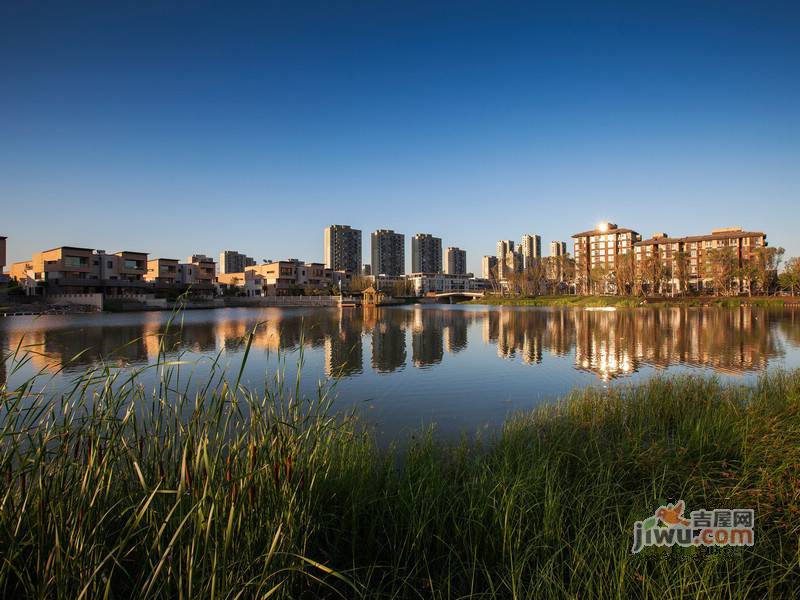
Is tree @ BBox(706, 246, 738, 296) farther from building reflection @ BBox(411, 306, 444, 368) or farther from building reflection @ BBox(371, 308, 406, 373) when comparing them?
building reflection @ BBox(371, 308, 406, 373)

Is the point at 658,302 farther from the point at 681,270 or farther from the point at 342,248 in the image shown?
the point at 342,248

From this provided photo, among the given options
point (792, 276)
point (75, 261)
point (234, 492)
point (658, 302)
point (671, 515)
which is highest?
point (75, 261)

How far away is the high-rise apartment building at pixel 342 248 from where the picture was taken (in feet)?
553

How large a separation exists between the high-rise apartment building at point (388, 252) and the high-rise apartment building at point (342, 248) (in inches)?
712

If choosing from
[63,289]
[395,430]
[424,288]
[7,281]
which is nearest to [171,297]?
[63,289]

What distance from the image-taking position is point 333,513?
134 inches

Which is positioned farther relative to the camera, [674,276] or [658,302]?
[674,276]

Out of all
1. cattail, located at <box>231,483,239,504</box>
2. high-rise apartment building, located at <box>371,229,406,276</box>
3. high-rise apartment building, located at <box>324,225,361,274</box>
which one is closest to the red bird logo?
cattail, located at <box>231,483,239,504</box>

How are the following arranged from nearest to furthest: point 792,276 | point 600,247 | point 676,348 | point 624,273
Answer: point 676,348
point 792,276
point 624,273
point 600,247

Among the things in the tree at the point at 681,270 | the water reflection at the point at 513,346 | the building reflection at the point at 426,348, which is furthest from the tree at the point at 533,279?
the building reflection at the point at 426,348

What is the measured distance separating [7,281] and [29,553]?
256 ft

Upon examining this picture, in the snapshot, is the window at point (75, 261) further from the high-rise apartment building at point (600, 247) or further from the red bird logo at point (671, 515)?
the high-rise apartment building at point (600, 247)

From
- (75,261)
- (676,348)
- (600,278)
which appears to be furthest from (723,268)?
(75,261)

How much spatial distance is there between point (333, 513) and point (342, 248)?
17058cm
